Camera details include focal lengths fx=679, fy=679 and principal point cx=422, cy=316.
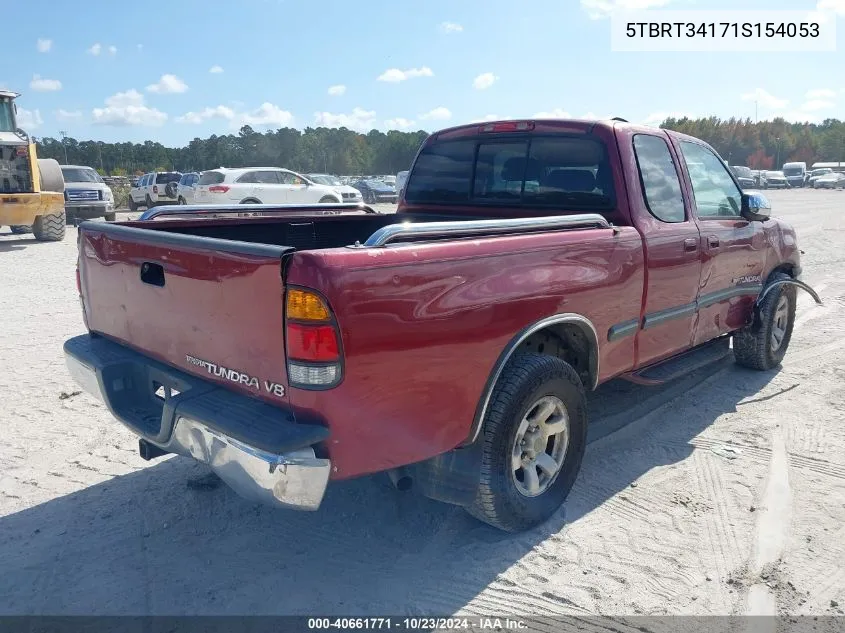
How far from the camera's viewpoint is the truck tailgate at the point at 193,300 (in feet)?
8.28

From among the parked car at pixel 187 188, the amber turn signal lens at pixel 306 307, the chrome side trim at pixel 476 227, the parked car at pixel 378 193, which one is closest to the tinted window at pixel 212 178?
the parked car at pixel 187 188

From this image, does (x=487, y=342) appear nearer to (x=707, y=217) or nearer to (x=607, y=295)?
(x=607, y=295)

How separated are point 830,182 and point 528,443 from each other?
191 feet

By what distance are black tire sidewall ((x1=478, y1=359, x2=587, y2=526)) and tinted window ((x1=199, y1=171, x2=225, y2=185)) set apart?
17.6m

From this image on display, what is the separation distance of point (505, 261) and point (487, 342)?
36 centimetres

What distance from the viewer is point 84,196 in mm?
19406

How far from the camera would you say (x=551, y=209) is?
166 inches

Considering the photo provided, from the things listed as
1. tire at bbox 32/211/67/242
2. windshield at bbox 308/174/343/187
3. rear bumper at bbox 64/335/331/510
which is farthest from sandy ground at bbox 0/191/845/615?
windshield at bbox 308/174/343/187

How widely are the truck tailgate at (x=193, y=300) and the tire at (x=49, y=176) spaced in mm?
13664

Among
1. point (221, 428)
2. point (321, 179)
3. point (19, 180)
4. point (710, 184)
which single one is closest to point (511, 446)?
point (221, 428)

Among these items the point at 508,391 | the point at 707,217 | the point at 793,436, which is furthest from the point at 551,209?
the point at 793,436

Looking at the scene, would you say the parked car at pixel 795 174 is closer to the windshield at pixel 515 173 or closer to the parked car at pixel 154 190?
the parked car at pixel 154 190

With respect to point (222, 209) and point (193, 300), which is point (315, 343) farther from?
point (222, 209)

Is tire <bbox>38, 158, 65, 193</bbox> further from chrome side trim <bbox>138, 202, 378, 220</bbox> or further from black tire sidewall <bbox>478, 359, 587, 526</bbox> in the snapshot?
black tire sidewall <bbox>478, 359, 587, 526</bbox>
